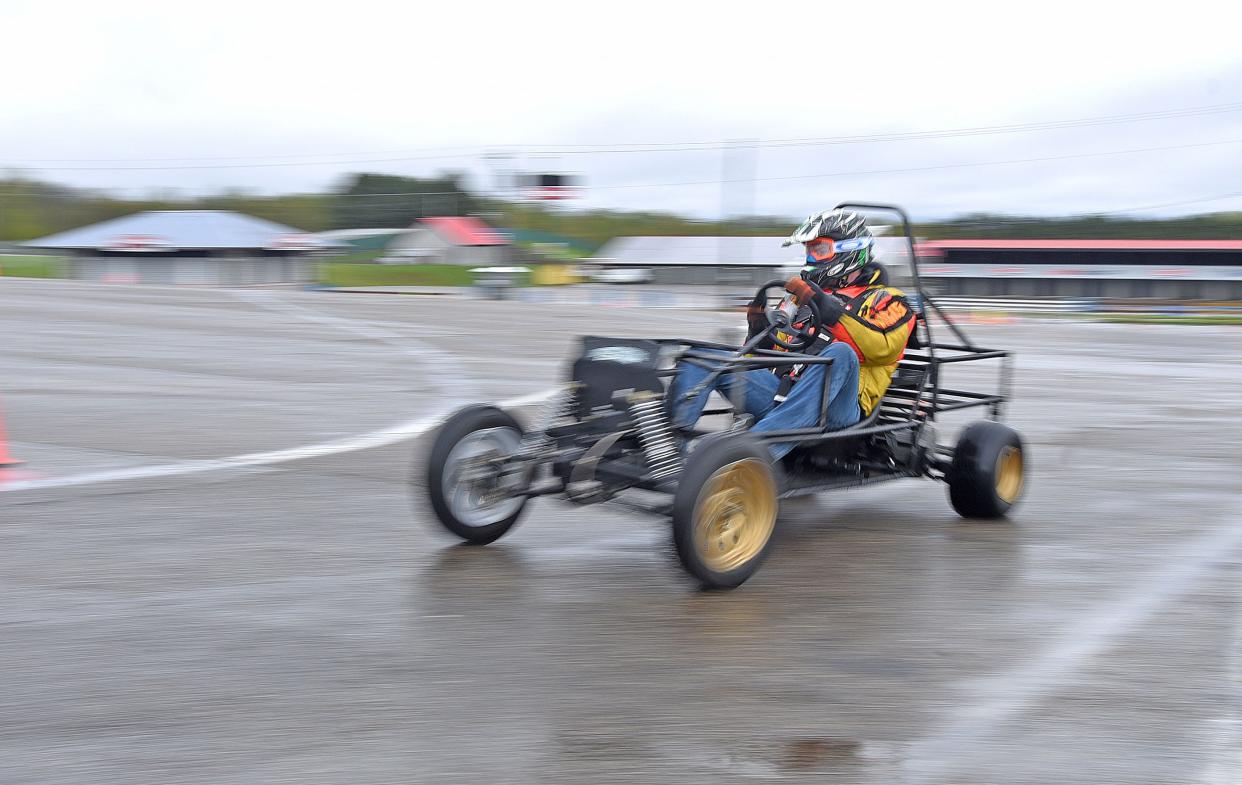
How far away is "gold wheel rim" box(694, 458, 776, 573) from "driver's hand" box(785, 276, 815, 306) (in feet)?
4.53

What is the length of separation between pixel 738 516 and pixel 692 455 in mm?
416

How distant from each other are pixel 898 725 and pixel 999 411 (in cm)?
416

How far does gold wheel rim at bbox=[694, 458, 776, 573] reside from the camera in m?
4.95

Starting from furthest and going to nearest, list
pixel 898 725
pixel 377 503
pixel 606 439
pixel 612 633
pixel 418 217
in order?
pixel 418 217 < pixel 377 503 < pixel 606 439 < pixel 612 633 < pixel 898 725

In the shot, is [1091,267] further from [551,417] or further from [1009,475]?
[551,417]

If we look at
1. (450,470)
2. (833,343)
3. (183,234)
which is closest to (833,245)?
(833,343)

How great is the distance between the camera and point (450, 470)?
557cm

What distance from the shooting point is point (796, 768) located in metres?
3.36

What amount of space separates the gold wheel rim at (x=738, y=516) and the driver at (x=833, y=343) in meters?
0.60

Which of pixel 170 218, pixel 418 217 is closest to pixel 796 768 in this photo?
pixel 170 218

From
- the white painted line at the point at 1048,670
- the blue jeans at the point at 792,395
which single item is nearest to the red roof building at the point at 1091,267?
the blue jeans at the point at 792,395


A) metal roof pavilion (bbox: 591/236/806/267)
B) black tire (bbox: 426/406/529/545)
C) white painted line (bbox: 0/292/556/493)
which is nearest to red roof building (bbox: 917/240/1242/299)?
metal roof pavilion (bbox: 591/236/806/267)

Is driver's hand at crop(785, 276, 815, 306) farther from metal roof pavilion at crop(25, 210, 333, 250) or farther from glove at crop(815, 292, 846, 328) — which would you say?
metal roof pavilion at crop(25, 210, 333, 250)

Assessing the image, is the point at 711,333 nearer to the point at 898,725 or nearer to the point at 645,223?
the point at 898,725
